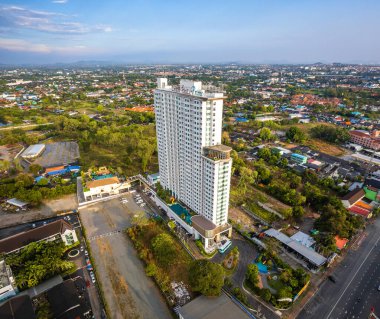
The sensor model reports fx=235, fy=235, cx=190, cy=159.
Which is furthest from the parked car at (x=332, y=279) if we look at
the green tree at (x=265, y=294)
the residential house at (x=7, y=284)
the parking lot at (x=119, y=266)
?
the residential house at (x=7, y=284)

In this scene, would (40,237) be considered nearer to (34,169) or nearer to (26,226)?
(26,226)

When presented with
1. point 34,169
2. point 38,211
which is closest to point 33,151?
point 34,169

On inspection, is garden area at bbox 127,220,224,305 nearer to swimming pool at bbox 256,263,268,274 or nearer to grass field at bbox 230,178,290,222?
swimming pool at bbox 256,263,268,274

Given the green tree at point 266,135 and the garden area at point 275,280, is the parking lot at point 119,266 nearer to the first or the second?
the garden area at point 275,280

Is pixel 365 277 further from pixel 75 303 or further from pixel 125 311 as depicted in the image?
pixel 75 303

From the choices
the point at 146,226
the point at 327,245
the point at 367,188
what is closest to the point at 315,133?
the point at 367,188
